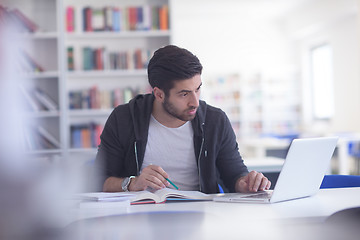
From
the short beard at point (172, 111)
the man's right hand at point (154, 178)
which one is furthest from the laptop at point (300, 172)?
the short beard at point (172, 111)

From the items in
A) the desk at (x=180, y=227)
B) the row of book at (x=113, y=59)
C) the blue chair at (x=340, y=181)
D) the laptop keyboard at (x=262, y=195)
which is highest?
the row of book at (x=113, y=59)

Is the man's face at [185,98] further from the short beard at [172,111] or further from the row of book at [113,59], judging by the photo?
the row of book at [113,59]

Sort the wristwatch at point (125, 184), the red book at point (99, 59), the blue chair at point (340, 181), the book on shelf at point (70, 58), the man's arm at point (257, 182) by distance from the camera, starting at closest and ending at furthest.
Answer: the man's arm at point (257, 182)
the wristwatch at point (125, 184)
the blue chair at point (340, 181)
the book on shelf at point (70, 58)
the red book at point (99, 59)

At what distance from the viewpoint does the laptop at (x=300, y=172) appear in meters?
1.37

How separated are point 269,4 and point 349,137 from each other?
3999 mm

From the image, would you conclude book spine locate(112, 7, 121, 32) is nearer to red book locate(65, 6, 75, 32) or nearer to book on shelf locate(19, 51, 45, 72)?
red book locate(65, 6, 75, 32)

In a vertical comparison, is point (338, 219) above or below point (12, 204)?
below

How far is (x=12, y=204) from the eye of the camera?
0.27m

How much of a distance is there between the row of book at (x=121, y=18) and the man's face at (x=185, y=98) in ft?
8.57

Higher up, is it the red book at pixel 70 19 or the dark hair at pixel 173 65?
the red book at pixel 70 19

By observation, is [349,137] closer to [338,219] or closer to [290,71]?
[290,71]

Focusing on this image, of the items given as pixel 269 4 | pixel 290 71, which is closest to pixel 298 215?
Answer: pixel 269 4

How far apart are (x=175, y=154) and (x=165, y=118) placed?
7.1 inches

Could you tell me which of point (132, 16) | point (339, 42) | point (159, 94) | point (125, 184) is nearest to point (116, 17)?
point (132, 16)
